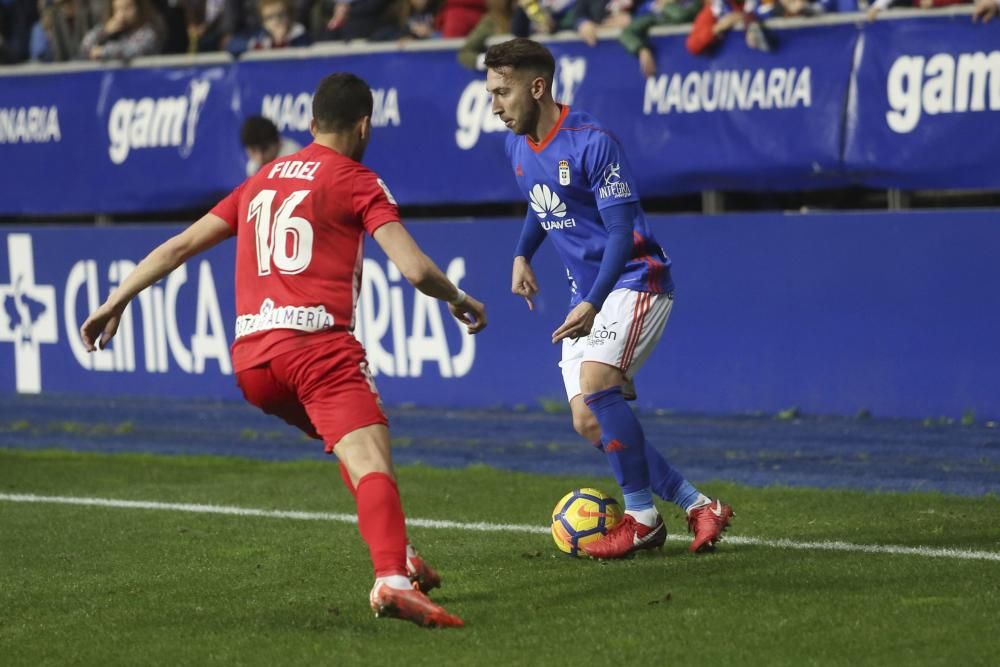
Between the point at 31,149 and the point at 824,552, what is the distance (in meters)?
11.0

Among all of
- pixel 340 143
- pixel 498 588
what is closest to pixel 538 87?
pixel 340 143

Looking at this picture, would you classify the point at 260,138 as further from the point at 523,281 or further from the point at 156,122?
the point at 523,281

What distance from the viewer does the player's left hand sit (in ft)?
22.1

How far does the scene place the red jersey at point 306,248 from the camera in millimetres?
6031

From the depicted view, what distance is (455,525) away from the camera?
8445 millimetres

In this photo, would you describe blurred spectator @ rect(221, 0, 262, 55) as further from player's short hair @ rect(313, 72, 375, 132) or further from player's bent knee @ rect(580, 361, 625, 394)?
player's short hair @ rect(313, 72, 375, 132)

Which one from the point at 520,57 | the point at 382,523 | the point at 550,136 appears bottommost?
the point at 382,523

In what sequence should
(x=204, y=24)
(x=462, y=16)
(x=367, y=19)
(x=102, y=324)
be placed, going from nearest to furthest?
(x=102, y=324)
(x=462, y=16)
(x=367, y=19)
(x=204, y=24)

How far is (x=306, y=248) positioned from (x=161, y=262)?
53 centimetres

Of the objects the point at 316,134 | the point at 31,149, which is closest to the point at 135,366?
the point at 31,149

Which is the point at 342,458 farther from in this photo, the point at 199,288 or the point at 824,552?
the point at 199,288

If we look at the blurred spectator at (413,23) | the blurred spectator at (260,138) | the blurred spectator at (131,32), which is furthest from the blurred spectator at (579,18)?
the blurred spectator at (131,32)

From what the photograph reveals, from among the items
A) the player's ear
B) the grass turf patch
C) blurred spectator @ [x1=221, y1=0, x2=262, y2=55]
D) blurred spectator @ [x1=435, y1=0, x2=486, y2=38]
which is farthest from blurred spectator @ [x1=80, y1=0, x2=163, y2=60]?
the player's ear

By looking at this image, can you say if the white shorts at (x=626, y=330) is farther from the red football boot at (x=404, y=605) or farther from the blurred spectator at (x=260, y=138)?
the blurred spectator at (x=260, y=138)
